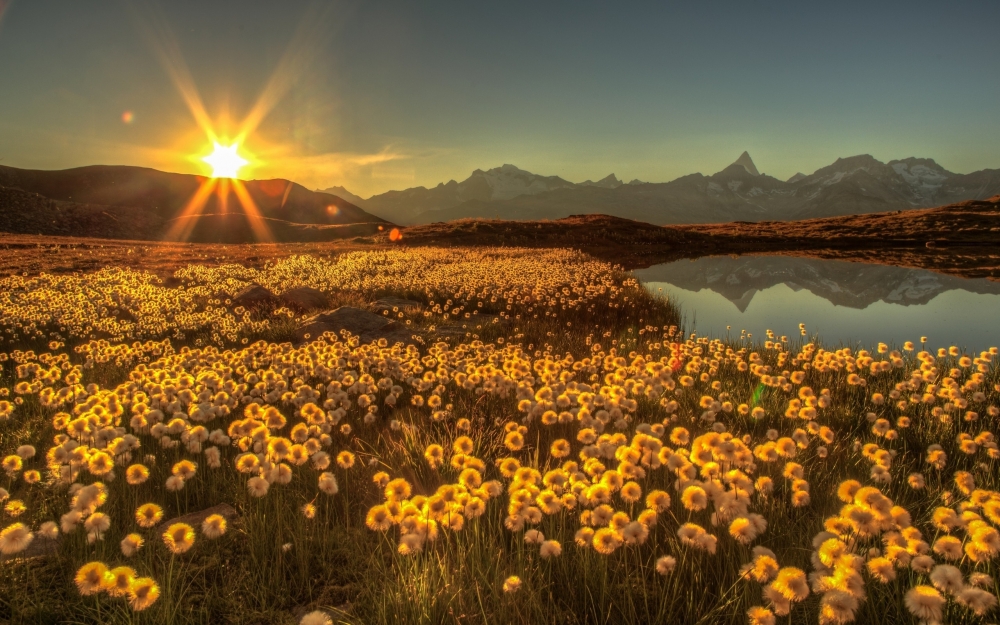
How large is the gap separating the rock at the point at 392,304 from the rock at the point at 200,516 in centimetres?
985

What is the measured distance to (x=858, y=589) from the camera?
205 centimetres

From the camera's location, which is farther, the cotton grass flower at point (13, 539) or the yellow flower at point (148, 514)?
the yellow flower at point (148, 514)

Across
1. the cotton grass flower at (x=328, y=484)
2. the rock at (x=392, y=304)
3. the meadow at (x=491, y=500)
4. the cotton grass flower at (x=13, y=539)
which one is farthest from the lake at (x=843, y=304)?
the cotton grass flower at (x=13, y=539)

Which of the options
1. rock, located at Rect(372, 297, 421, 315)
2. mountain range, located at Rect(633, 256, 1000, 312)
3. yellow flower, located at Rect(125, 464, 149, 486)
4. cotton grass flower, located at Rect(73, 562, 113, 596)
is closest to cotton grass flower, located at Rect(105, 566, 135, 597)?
cotton grass flower, located at Rect(73, 562, 113, 596)

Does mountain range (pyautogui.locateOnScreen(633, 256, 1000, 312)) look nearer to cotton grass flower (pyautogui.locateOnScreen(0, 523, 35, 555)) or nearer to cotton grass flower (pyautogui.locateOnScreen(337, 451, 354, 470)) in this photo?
cotton grass flower (pyautogui.locateOnScreen(337, 451, 354, 470))

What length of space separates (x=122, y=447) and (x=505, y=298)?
12.1 meters

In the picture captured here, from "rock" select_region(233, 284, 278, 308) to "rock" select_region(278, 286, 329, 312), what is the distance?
1.02ft

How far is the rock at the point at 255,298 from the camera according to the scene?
49.9 feet

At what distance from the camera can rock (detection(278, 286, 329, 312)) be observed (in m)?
15.5

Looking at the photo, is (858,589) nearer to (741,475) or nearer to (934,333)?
→ (741,475)

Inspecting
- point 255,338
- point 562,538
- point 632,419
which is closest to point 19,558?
point 562,538

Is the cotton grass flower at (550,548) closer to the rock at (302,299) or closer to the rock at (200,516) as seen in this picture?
the rock at (200,516)

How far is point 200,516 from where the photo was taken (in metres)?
3.93

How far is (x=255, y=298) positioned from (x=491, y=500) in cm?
1386
